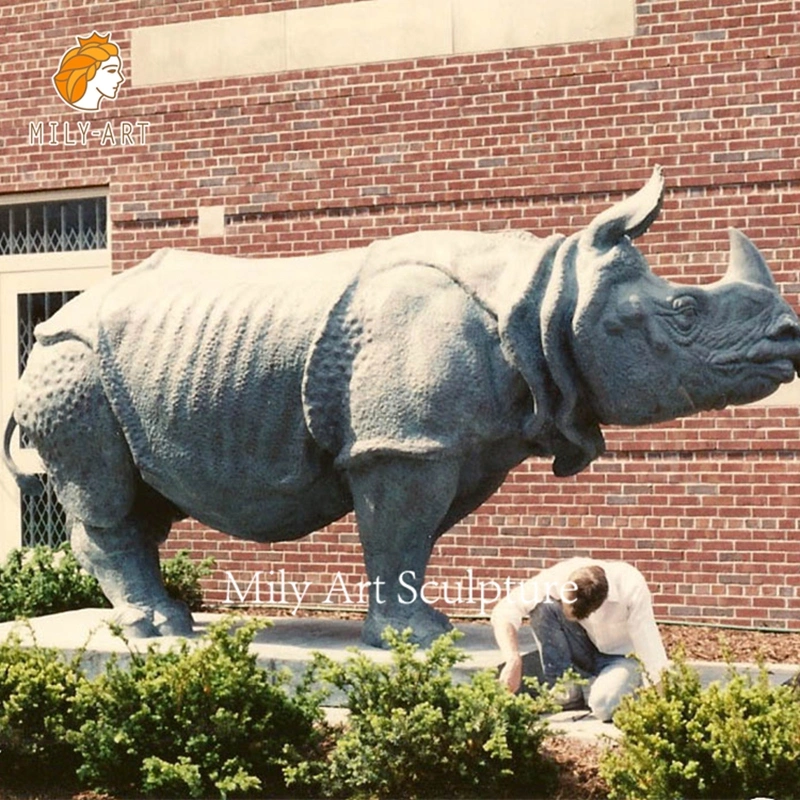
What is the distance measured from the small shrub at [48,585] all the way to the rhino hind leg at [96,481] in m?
2.02

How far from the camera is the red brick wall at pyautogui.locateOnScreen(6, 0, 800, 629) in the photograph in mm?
10453

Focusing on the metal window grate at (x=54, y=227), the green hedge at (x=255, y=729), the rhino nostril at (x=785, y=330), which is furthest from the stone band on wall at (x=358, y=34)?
the green hedge at (x=255, y=729)

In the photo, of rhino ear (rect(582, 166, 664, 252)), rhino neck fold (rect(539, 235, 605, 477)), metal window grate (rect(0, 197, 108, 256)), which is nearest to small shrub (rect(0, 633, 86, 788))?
rhino neck fold (rect(539, 235, 605, 477))

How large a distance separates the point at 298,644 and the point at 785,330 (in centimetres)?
249

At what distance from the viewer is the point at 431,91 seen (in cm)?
1118

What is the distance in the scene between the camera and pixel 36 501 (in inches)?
490

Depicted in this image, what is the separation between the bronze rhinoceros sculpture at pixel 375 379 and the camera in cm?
668

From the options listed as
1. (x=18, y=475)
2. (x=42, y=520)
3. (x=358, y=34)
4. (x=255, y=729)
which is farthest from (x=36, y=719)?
(x=358, y=34)

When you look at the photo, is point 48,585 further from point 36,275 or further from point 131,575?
point 36,275

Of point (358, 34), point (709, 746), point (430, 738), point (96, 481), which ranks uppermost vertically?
point (358, 34)

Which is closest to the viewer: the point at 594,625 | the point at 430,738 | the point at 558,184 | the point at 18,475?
the point at 430,738

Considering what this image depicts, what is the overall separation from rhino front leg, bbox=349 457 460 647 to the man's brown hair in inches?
22.5

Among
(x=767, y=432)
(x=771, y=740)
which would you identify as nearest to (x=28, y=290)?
(x=767, y=432)

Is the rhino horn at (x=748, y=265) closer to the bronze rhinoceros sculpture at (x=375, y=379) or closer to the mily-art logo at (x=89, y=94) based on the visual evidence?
the bronze rhinoceros sculpture at (x=375, y=379)
